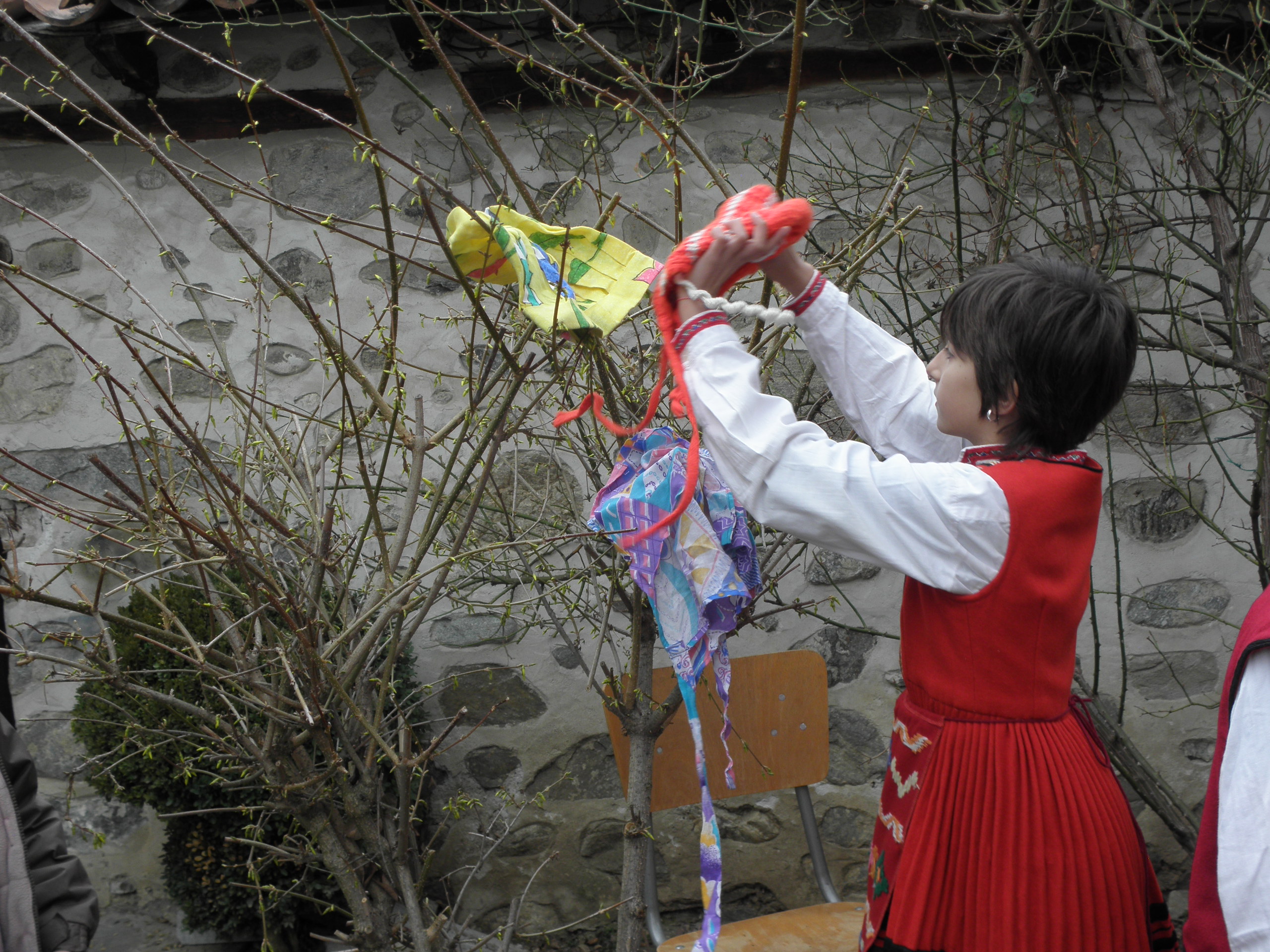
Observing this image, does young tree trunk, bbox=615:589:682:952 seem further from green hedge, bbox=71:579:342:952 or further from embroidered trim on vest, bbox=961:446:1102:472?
green hedge, bbox=71:579:342:952

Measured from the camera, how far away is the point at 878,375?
1277 mm

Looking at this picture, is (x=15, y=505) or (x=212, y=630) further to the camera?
(x=15, y=505)

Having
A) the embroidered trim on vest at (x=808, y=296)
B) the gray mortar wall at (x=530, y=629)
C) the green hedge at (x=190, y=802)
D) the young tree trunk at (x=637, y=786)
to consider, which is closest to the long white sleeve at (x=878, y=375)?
the embroidered trim on vest at (x=808, y=296)

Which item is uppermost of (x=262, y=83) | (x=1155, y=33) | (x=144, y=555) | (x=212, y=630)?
(x=1155, y=33)

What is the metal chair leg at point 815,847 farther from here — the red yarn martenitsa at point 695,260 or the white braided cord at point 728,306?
the white braided cord at point 728,306

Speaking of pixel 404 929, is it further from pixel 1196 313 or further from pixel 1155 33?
pixel 1155 33

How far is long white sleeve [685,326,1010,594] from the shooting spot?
951 millimetres

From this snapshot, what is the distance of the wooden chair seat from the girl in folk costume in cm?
72

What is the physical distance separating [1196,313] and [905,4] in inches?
47.0

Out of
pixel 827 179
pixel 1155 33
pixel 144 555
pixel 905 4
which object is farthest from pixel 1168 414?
pixel 144 555

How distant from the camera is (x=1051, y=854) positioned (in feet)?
3.45

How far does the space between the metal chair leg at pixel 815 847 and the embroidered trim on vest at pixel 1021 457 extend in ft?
4.09

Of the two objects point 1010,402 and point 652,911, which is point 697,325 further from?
point 652,911

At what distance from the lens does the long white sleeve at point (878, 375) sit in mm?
1268
